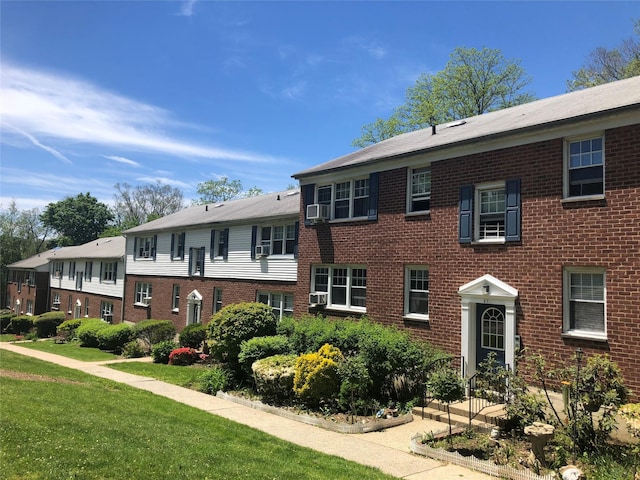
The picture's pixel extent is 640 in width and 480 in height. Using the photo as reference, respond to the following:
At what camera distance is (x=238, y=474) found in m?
6.52

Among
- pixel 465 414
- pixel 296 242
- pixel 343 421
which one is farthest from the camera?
pixel 296 242

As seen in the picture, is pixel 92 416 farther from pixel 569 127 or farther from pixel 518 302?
pixel 569 127

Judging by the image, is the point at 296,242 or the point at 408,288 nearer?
the point at 408,288

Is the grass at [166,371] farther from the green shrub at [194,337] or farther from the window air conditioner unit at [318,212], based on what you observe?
the window air conditioner unit at [318,212]

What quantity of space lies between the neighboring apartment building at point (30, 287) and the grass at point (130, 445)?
43464 mm

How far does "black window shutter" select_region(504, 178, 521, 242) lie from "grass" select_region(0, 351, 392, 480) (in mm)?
7177

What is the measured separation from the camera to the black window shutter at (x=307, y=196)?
1847 centimetres

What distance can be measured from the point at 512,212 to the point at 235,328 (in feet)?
29.6

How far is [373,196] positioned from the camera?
1609 centimetres

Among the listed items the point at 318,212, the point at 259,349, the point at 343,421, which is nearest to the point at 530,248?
the point at 343,421

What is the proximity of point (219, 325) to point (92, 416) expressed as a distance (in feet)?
23.3

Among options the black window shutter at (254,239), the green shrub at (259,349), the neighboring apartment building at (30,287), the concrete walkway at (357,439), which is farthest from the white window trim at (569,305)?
the neighboring apartment building at (30,287)

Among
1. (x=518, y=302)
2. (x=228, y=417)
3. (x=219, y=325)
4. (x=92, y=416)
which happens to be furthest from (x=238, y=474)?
(x=219, y=325)

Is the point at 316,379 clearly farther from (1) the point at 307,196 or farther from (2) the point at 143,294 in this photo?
(2) the point at 143,294
